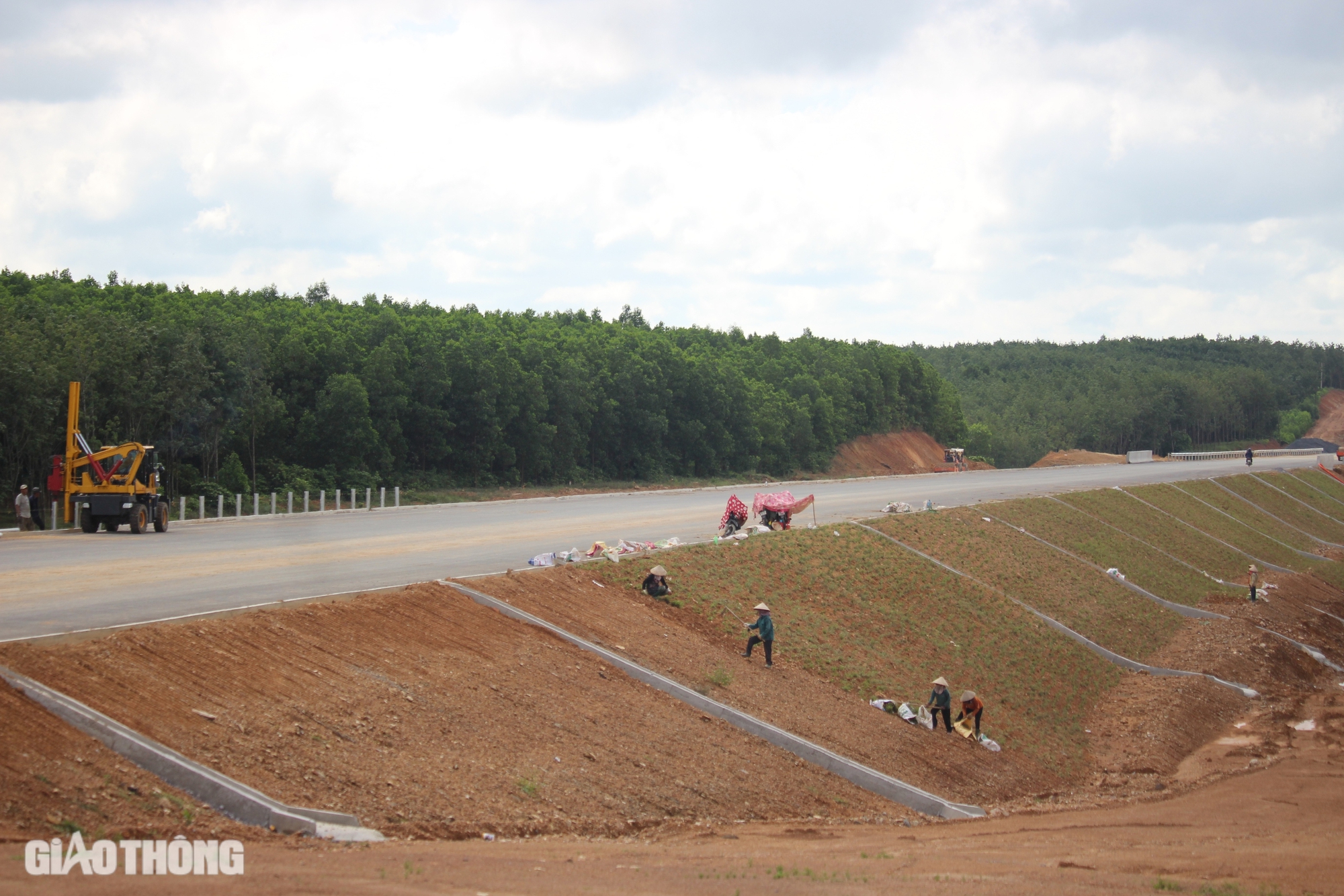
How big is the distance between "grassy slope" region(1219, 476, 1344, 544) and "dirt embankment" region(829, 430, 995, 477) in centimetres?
2343

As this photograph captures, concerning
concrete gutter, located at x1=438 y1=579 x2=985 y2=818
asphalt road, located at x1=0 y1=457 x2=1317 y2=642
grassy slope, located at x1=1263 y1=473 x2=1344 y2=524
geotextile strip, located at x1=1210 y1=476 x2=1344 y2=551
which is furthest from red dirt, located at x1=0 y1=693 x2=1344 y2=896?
grassy slope, located at x1=1263 y1=473 x2=1344 y2=524

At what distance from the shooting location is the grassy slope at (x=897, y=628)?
21578 mm

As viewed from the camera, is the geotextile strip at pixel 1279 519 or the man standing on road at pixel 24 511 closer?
the man standing on road at pixel 24 511

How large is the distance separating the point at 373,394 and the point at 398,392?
1.43 metres

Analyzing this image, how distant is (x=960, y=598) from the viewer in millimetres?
29172

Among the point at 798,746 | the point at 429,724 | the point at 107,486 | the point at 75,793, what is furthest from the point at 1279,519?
the point at 75,793

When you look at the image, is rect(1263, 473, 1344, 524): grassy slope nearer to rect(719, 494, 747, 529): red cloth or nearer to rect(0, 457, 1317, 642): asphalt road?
rect(0, 457, 1317, 642): asphalt road

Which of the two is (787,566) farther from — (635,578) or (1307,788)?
(1307,788)

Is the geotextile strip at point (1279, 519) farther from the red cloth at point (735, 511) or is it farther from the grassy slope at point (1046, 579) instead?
the red cloth at point (735, 511)

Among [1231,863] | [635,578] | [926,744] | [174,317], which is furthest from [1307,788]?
[174,317]

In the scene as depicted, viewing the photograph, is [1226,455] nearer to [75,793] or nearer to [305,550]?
[305,550]

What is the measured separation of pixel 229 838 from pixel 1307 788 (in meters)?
18.4

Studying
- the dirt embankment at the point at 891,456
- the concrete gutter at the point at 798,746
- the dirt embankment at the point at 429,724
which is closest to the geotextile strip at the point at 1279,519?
the dirt embankment at the point at 891,456

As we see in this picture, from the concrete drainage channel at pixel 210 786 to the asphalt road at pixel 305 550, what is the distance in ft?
10.7
